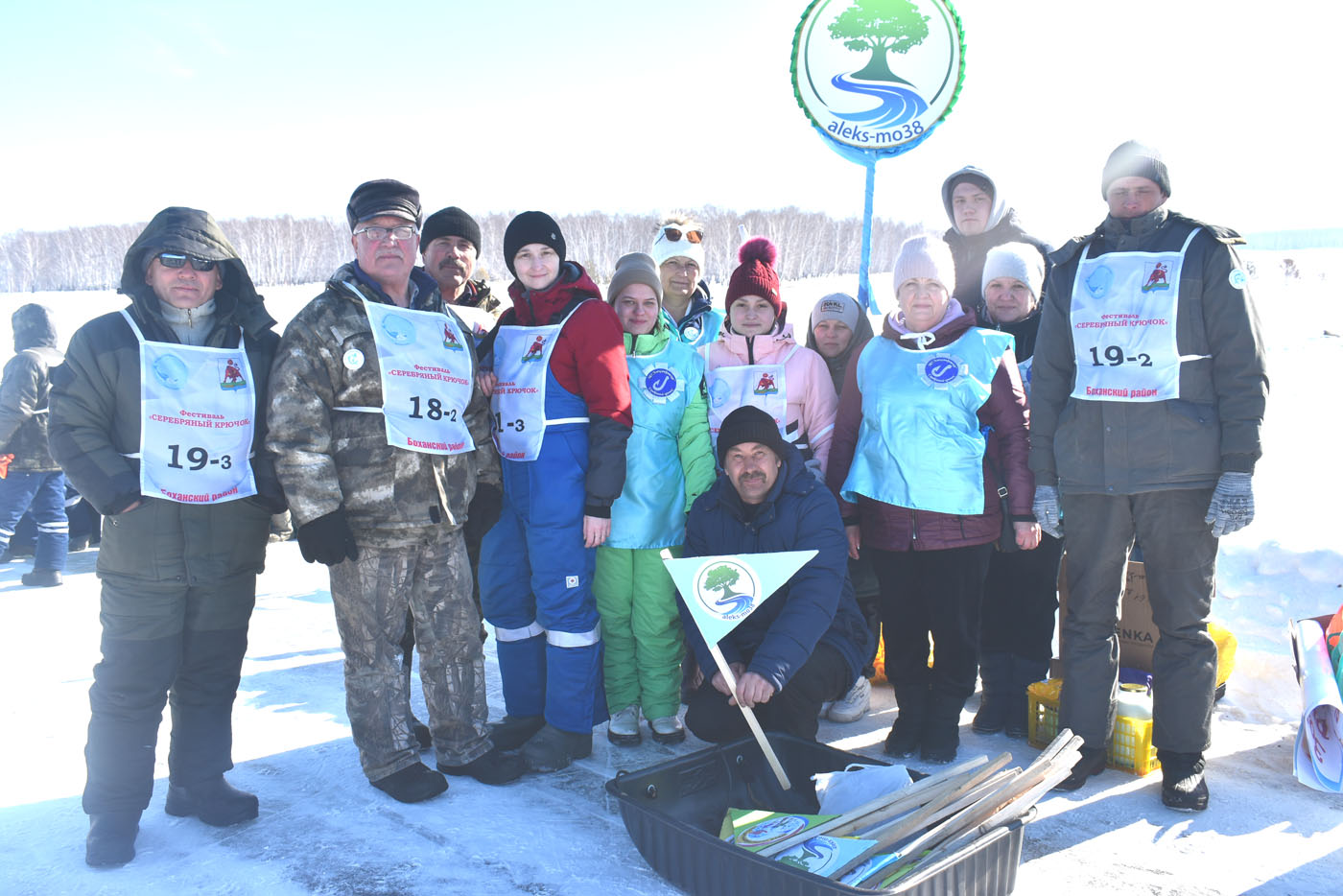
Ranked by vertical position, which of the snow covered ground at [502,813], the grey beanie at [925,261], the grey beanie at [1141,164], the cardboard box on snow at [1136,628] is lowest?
the snow covered ground at [502,813]

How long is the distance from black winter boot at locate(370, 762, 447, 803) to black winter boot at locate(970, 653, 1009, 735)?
2.20 meters

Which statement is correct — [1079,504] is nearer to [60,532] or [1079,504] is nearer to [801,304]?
[60,532]

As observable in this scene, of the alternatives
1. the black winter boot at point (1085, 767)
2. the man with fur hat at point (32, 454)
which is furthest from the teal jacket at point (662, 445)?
the man with fur hat at point (32, 454)

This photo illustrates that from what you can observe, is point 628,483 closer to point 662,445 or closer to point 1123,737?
point 662,445

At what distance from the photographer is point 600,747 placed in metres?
3.60

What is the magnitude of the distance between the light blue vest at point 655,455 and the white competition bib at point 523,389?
308 mm

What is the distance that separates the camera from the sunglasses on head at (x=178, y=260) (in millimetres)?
2775

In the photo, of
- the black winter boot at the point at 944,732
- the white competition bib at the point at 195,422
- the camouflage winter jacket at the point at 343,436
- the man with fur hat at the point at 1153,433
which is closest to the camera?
the white competition bib at the point at 195,422

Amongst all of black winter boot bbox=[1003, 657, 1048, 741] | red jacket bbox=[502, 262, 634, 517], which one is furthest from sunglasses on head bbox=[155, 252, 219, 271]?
black winter boot bbox=[1003, 657, 1048, 741]

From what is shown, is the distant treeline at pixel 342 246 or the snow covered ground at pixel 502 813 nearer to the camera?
the snow covered ground at pixel 502 813

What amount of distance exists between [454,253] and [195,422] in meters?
1.66

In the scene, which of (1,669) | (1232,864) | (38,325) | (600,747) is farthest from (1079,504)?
(38,325)

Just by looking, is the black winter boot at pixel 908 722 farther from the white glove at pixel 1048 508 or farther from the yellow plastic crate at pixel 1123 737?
the white glove at pixel 1048 508

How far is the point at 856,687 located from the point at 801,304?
52.4 ft
